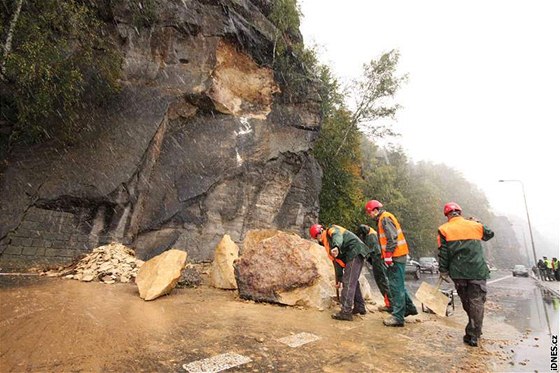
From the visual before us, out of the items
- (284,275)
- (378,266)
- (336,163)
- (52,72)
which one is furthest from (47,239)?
(336,163)

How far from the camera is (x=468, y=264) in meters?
4.67

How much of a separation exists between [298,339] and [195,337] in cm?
127

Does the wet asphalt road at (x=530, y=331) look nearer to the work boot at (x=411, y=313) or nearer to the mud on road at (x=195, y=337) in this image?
the mud on road at (x=195, y=337)

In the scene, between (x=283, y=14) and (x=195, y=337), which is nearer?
(x=195, y=337)

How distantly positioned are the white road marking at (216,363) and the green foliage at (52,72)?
8.21 m

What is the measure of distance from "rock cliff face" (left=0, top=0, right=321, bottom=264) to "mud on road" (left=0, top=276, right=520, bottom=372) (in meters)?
3.47

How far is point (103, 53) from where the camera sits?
11289 millimetres

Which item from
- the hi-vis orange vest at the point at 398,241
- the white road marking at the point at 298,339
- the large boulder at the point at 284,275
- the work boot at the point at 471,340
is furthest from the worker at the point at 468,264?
the large boulder at the point at 284,275

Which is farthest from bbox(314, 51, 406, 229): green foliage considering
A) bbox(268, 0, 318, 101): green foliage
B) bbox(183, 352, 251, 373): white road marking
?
bbox(183, 352, 251, 373): white road marking

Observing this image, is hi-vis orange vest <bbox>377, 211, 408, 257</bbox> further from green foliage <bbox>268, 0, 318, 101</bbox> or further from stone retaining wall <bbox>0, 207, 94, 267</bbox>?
→ green foliage <bbox>268, 0, 318, 101</bbox>

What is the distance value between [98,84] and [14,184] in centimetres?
384

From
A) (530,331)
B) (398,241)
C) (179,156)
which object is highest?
(179,156)

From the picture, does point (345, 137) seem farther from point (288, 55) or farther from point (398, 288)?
point (398, 288)

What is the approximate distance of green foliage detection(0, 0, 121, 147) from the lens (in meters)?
8.27
